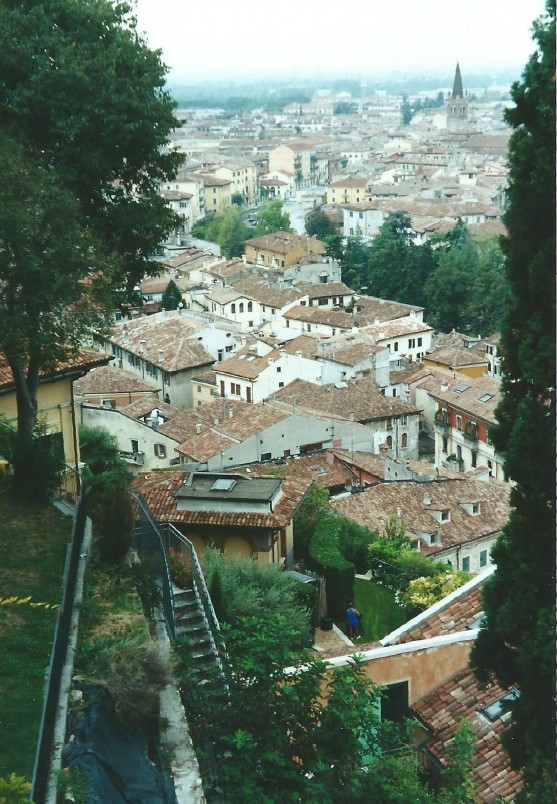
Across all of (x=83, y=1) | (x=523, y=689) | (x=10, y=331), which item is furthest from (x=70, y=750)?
(x=83, y=1)

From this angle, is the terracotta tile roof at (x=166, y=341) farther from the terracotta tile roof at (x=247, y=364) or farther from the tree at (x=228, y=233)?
the tree at (x=228, y=233)

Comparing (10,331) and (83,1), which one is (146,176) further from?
(10,331)

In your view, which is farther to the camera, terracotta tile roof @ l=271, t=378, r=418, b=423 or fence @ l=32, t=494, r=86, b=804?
terracotta tile roof @ l=271, t=378, r=418, b=423

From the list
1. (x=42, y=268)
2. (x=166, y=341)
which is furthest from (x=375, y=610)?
(x=166, y=341)

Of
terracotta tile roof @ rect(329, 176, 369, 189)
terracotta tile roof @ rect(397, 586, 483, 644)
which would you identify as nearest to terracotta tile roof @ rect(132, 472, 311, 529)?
terracotta tile roof @ rect(397, 586, 483, 644)

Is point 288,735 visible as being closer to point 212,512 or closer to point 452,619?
point 452,619

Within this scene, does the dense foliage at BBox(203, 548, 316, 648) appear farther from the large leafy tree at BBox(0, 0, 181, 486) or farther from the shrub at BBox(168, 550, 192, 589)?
the large leafy tree at BBox(0, 0, 181, 486)

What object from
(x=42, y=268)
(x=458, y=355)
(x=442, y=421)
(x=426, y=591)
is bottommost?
(x=458, y=355)

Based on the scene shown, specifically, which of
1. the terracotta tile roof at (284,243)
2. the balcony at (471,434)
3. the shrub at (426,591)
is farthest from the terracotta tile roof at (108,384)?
the terracotta tile roof at (284,243)
